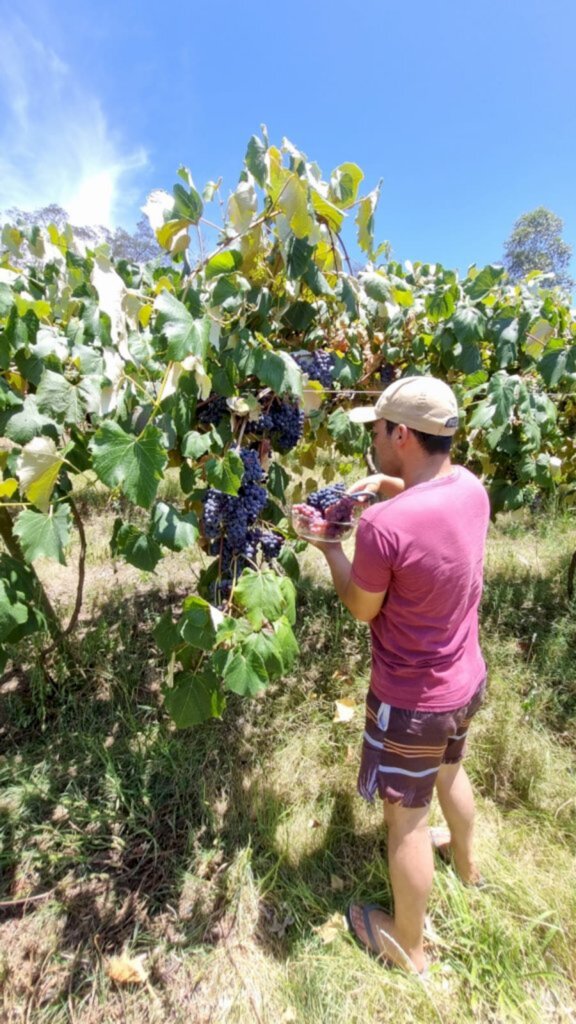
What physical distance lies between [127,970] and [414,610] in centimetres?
139

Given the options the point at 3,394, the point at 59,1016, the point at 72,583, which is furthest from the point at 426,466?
the point at 72,583

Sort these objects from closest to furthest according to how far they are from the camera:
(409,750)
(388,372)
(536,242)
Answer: (409,750) → (388,372) → (536,242)

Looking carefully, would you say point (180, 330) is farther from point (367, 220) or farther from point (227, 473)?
point (367, 220)

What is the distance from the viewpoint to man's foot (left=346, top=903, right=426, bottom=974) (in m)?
1.44

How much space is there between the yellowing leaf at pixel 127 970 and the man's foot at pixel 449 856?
3.20 ft

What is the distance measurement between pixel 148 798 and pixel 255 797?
16.8 inches

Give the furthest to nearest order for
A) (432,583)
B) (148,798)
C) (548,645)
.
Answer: (548,645)
(148,798)
(432,583)

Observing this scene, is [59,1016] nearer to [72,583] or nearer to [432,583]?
[432,583]

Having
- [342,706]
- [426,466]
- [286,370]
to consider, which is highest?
[286,370]

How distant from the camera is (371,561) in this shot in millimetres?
1185

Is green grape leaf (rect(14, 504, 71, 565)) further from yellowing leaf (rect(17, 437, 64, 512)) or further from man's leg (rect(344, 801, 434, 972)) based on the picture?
man's leg (rect(344, 801, 434, 972))

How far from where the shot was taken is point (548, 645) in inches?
111

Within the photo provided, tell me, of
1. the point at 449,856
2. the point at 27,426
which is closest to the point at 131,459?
the point at 27,426

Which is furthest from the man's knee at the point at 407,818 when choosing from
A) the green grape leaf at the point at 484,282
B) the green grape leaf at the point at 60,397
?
the green grape leaf at the point at 484,282
